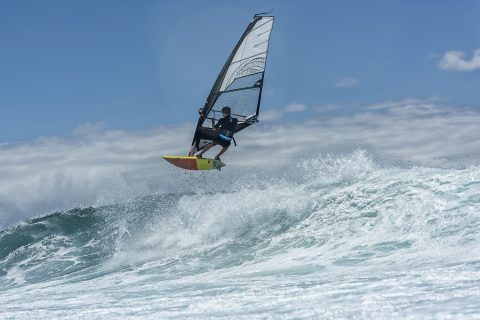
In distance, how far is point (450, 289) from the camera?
Result: 5.89 meters

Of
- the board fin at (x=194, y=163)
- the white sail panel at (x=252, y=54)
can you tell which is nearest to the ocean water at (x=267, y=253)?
the board fin at (x=194, y=163)

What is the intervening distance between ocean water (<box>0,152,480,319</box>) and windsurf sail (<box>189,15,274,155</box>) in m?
2.85

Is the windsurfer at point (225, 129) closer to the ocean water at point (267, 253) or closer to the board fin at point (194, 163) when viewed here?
the board fin at point (194, 163)

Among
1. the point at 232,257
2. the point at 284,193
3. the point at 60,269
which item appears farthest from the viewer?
the point at 284,193

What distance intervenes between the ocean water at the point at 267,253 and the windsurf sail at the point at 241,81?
2845 millimetres

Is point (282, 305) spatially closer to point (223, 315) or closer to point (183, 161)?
point (223, 315)

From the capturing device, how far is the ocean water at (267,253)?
6289 mm

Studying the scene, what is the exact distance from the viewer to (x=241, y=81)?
1197 cm

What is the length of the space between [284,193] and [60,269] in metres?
6.33

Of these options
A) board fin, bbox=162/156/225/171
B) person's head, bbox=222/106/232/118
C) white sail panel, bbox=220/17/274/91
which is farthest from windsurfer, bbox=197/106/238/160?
white sail panel, bbox=220/17/274/91

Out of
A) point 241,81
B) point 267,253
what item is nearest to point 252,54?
point 241,81

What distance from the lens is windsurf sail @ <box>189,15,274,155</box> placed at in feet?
38.3

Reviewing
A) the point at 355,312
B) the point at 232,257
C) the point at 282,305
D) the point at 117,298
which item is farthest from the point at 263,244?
the point at 355,312

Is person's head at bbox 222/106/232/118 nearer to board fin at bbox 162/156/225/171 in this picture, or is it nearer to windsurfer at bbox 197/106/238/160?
windsurfer at bbox 197/106/238/160
